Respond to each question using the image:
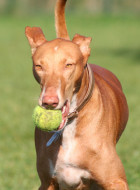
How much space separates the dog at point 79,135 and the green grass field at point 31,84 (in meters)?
1.03

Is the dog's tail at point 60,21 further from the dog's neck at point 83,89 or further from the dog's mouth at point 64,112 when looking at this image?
the dog's mouth at point 64,112

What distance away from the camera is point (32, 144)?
8.60 metres

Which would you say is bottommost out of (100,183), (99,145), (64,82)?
(100,183)

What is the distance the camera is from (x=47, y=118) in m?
4.21

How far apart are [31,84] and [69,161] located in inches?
384

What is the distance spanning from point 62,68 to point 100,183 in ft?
3.55

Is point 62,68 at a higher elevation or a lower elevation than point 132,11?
higher

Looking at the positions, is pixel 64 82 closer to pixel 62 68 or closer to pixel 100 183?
pixel 62 68

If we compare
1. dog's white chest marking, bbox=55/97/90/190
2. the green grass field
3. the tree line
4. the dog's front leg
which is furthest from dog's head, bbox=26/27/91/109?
the tree line

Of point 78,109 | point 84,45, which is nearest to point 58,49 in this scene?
point 84,45

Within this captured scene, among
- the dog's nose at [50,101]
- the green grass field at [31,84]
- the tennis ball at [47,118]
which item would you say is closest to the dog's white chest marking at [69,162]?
the tennis ball at [47,118]

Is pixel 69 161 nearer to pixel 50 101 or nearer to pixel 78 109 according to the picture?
pixel 78 109

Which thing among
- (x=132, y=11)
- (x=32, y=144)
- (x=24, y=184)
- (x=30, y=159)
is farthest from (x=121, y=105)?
(x=132, y=11)

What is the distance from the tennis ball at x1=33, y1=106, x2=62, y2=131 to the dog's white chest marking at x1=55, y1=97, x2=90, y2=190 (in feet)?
1.45
